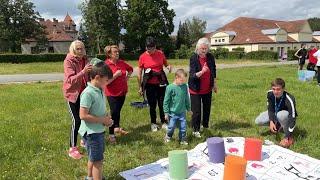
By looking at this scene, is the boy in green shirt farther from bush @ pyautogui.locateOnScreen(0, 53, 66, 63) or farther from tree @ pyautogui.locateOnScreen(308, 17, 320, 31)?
tree @ pyautogui.locateOnScreen(308, 17, 320, 31)

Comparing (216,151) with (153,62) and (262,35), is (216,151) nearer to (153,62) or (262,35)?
(153,62)

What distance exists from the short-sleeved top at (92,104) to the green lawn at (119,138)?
0.96 m

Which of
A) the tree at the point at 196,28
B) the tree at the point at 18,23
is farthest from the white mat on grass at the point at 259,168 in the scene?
the tree at the point at 196,28

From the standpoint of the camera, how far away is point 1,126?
8328 mm

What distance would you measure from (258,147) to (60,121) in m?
5.03

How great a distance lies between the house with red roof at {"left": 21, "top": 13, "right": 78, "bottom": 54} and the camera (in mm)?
65750

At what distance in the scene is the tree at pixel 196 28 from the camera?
260 feet

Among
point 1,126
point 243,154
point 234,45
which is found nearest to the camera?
point 243,154

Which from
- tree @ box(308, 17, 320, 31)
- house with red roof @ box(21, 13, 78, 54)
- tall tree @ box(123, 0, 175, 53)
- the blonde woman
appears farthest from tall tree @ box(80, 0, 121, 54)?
tree @ box(308, 17, 320, 31)

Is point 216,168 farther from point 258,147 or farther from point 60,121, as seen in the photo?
point 60,121

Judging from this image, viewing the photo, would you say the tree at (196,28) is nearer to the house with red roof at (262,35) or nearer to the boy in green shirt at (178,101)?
the house with red roof at (262,35)

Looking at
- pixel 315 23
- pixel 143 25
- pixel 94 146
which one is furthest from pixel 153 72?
pixel 315 23

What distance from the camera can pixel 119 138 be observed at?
23.8ft

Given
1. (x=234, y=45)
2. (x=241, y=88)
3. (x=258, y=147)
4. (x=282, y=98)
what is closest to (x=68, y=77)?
(x=258, y=147)
